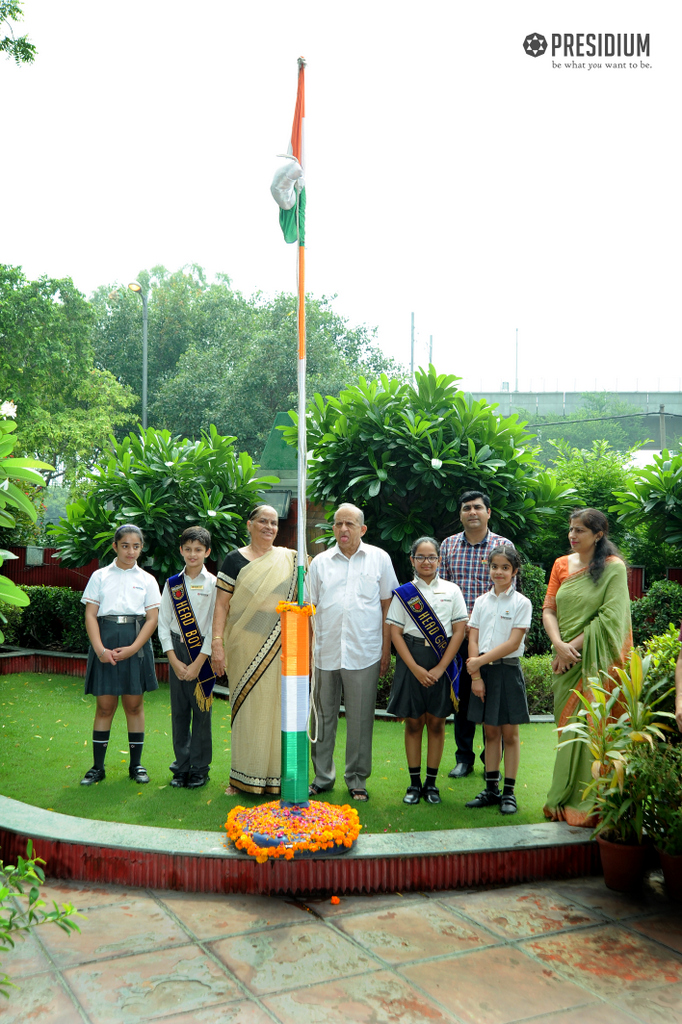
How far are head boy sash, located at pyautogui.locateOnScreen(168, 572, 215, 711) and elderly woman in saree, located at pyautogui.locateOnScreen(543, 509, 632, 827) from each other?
2.04 meters

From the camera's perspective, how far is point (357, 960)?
3.05 m

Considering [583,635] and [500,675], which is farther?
[500,675]

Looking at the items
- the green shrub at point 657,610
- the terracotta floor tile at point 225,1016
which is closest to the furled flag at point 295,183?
the terracotta floor tile at point 225,1016

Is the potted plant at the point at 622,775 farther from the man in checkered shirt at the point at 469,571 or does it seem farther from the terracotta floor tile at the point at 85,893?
the terracotta floor tile at the point at 85,893

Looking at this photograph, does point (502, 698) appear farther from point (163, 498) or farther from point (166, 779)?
point (163, 498)

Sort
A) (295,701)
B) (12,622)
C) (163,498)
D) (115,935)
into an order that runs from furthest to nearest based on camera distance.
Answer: (12,622) → (163,498) → (295,701) → (115,935)

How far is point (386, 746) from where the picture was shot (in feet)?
19.5

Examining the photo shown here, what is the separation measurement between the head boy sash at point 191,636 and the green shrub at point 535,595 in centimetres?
421

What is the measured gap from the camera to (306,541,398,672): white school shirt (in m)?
4.64

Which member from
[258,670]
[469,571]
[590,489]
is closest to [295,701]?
[258,670]

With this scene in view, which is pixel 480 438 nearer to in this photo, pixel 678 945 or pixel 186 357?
pixel 678 945

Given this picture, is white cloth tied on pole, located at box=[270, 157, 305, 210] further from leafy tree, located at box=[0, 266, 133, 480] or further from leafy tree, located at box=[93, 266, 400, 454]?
leafy tree, located at box=[93, 266, 400, 454]

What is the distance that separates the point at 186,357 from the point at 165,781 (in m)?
27.4

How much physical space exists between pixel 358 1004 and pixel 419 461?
203 inches
